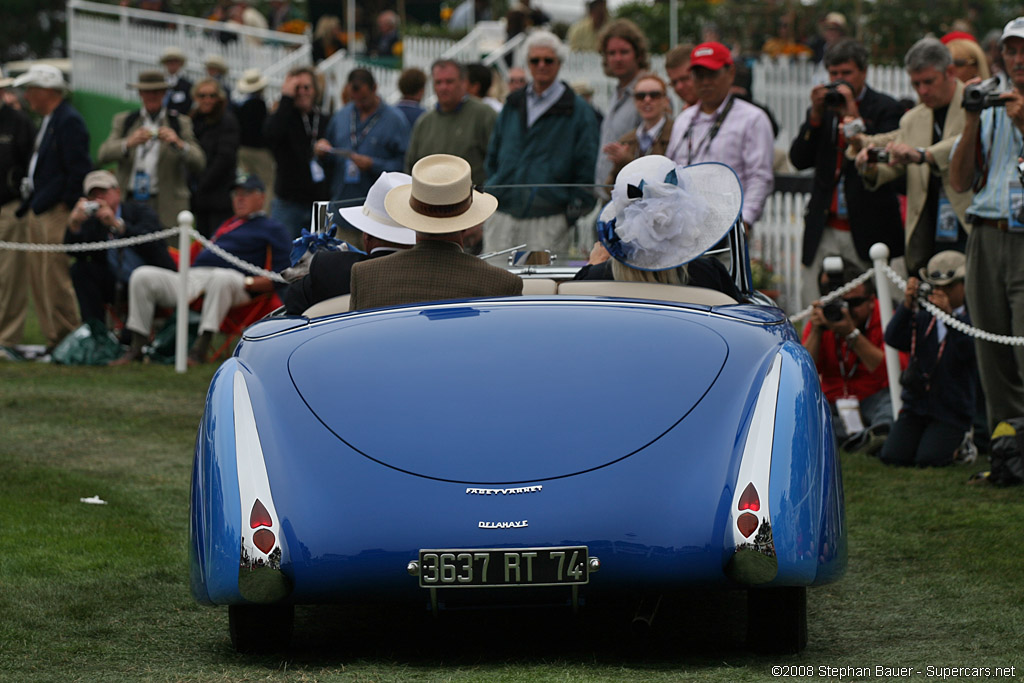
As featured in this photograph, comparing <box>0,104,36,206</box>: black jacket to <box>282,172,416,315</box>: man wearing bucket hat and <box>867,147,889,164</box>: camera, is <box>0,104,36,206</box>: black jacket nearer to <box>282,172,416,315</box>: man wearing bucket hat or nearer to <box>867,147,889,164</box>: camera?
<box>282,172,416,315</box>: man wearing bucket hat

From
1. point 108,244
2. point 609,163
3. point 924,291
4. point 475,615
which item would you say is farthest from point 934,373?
point 108,244

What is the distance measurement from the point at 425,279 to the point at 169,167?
900cm

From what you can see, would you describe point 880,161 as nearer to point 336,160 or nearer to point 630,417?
point 630,417

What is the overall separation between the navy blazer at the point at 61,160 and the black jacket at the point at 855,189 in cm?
625

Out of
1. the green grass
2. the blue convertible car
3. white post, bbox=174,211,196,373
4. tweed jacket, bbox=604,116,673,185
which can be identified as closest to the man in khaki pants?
white post, bbox=174,211,196,373

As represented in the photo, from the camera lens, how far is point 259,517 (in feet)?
13.7

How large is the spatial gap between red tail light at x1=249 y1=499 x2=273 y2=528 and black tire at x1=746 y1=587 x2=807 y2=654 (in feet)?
Result: 4.46

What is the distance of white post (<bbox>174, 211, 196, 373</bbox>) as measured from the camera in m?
11.8

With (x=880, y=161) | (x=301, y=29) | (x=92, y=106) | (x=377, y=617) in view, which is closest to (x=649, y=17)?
(x=301, y=29)

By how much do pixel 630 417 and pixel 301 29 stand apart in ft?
81.3

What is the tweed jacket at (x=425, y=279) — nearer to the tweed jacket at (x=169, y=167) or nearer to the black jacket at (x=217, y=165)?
the tweed jacket at (x=169, y=167)

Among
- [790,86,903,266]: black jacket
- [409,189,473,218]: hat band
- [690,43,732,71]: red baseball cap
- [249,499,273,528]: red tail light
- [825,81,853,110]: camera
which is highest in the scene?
[690,43,732,71]: red baseball cap

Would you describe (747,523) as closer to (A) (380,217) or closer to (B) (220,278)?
(A) (380,217)

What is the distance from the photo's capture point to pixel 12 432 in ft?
30.0
